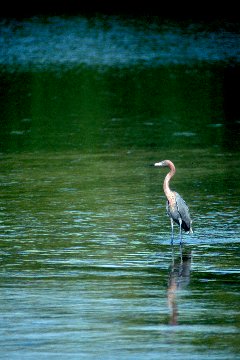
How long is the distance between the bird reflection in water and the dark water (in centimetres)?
2

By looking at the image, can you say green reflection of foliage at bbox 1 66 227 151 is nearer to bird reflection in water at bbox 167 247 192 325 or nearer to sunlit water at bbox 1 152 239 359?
sunlit water at bbox 1 152 239 359

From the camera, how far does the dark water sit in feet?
40.7

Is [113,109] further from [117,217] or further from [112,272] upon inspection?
[112,272]

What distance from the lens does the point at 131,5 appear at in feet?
342

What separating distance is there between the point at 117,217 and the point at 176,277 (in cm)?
473

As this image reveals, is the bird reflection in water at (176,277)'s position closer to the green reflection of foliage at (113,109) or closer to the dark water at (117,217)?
the dark water at (117,217)

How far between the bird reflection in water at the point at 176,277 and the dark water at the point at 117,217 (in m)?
0.02

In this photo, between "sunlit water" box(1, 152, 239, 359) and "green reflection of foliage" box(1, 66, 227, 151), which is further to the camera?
"green reflection of foliage" box(1, 66, 227, 151)

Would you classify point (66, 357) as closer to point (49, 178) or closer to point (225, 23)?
point (49, 178)

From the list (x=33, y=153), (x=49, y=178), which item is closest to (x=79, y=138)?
(x=33, y=153)

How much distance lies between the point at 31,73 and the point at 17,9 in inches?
2058

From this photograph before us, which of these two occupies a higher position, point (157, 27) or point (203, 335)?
point (203, 335)

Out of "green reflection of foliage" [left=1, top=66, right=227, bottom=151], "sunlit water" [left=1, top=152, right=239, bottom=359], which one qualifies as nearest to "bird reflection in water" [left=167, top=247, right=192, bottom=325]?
"sunlit water" [left=1, top=152, right=239, bottom=359]

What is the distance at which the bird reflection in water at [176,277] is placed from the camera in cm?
1335
